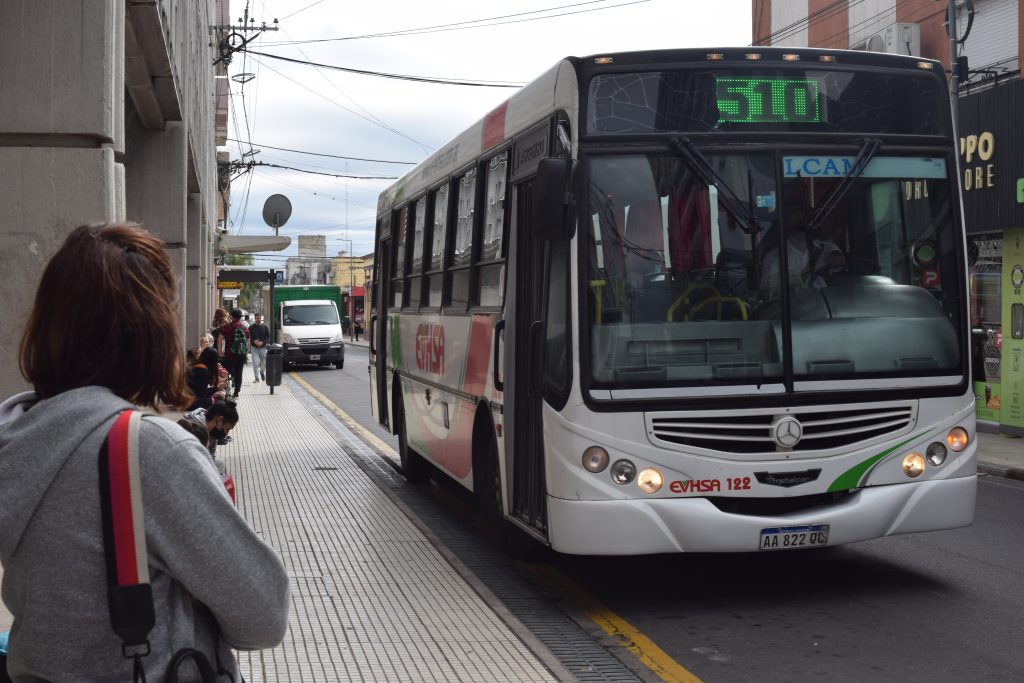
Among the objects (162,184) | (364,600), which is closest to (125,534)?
(364,600)

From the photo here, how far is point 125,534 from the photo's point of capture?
202cm

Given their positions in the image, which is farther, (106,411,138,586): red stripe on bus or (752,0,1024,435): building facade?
(752,0,1024,435): building facade

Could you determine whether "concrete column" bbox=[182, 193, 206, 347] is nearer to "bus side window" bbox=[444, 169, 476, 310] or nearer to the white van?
"bus side window" bbox=[444, 169, 476, 310]

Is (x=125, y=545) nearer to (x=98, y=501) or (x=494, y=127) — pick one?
(x=98, y=501)

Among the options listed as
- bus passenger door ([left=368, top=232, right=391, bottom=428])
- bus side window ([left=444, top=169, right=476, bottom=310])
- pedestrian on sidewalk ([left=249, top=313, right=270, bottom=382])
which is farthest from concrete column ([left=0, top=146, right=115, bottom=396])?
pedestrian on sidewalk ([left=249, top=313, right=270, bottom=382])

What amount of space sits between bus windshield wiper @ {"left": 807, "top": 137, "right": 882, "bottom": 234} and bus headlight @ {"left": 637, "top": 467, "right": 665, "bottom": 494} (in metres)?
1.68

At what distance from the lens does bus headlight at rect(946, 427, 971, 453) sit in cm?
760

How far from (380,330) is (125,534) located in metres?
12.5

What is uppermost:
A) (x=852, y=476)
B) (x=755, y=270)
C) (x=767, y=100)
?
(x=767, y=100)

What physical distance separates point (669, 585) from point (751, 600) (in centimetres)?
67

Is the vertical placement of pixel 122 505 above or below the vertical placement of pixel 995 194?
below

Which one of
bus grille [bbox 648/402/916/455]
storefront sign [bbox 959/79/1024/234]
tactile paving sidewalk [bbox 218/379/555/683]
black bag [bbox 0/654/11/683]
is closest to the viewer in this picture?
black bag [bbox 0/654/11/683]

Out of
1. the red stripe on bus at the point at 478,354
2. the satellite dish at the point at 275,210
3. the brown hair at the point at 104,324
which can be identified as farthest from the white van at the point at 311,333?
the brown hair at the point at 104,324

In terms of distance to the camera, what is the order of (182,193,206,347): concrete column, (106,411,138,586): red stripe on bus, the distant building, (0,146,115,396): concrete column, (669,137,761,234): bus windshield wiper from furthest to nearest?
1. the distant building
2. (182,193,206,347): concrete column
3. (669,137,761,234): bus windshield wiper
4. (0,146,115,396): concrete column
5. (106,411,138,586): red stripe on bus
